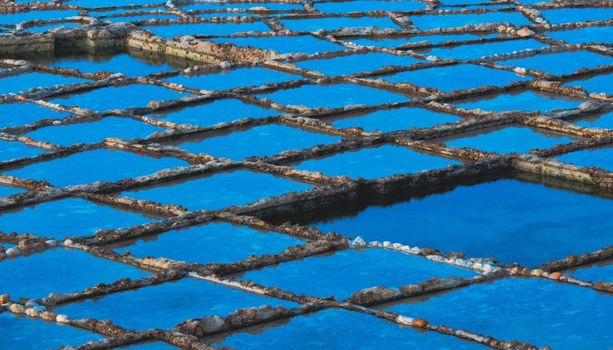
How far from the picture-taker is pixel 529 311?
7.71m

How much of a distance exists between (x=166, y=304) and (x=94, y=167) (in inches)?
119

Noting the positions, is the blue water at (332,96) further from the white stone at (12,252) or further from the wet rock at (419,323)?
the wet rock at (419,323)

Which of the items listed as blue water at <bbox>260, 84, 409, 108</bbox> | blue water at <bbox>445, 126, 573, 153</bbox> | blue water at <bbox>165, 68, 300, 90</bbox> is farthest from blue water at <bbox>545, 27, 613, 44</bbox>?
blue water at <bbox>445, 126, 573, 153</bbox>

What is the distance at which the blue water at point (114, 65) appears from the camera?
49.5 ft

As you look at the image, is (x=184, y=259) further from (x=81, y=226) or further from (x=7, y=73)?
(x=7, y=73)

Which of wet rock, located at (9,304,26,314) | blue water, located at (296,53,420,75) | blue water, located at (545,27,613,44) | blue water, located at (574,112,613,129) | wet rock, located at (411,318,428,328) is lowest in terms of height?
blue water, located at (296,53,420,75)

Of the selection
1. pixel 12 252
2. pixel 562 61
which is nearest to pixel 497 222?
pixel 12 252

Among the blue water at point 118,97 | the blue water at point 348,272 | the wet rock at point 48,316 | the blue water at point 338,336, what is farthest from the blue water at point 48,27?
the blue water at point 338,336

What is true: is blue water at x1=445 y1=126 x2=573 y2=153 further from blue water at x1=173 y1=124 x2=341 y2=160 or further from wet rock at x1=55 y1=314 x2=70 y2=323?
wet rock at x1=55 y1=314 x2=70 y2=323

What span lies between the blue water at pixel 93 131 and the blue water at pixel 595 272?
4.27 metres

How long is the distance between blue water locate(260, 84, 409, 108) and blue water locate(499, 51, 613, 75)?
1779 mm

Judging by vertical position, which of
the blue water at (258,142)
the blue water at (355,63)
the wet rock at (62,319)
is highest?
the wet rock at (62,319)

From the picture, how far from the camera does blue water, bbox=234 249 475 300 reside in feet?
26.7

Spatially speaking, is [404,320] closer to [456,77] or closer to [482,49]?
[456,77]
